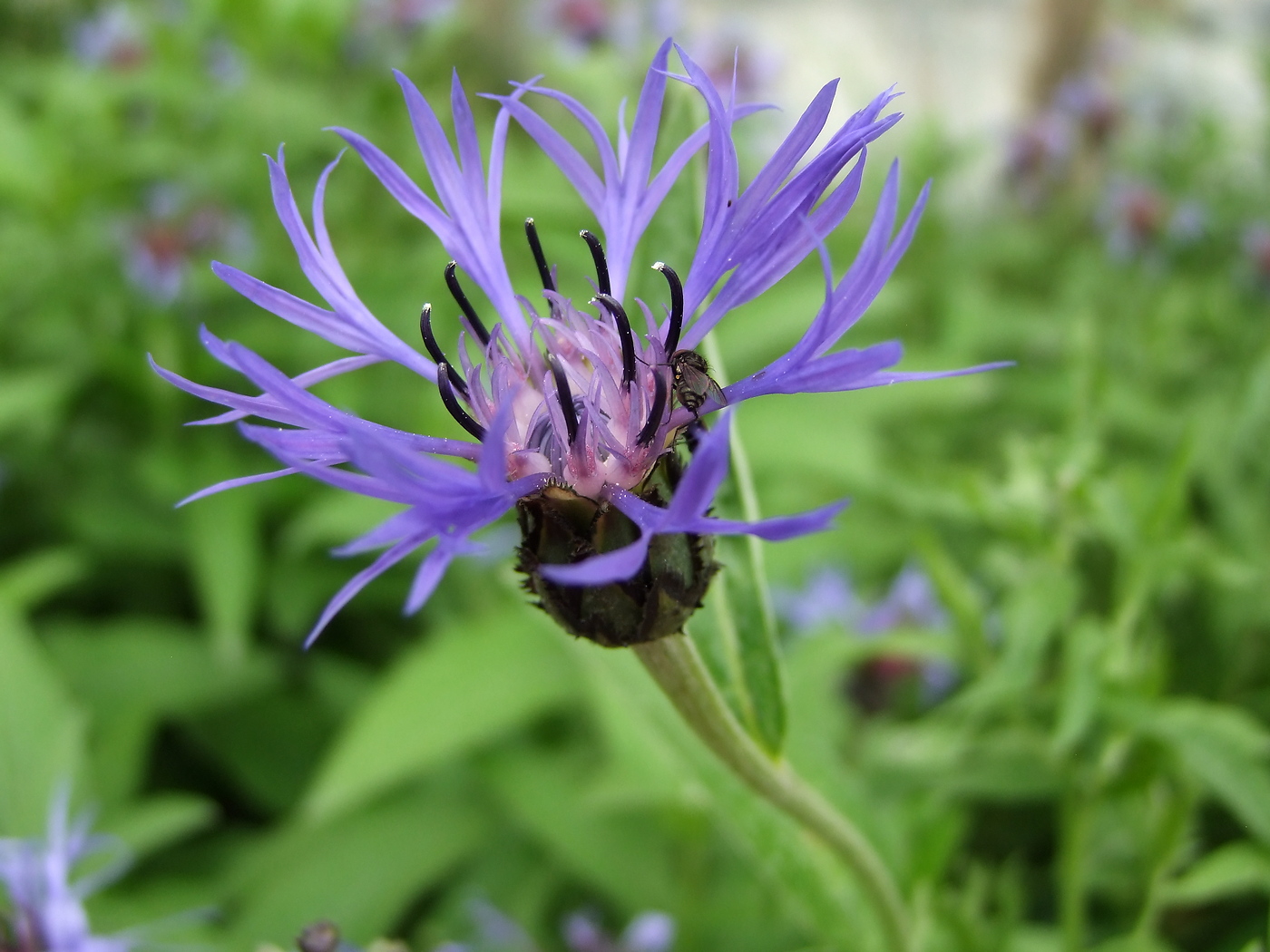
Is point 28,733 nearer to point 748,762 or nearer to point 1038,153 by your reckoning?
point 748,762

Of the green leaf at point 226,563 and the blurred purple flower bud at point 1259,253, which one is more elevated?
the blurred purple flower bud at point 1259,253

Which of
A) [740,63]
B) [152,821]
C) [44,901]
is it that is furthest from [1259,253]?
[44,901]

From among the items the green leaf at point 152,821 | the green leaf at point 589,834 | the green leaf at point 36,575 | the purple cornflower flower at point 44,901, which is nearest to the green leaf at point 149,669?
the green leaf at point 36,575

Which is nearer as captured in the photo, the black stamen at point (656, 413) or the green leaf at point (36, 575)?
the black stamen at point (656, 413)

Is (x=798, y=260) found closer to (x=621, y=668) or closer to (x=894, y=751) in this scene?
(x=621, y=668)

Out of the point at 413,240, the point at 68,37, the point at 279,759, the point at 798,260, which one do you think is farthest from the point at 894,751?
the point at 68,37

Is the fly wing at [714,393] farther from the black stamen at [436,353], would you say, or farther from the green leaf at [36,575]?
the green leaf at [36,575]

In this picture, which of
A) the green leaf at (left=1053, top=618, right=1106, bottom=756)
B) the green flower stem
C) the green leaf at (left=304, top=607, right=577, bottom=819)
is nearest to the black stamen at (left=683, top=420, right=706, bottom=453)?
the green flower stem
